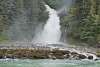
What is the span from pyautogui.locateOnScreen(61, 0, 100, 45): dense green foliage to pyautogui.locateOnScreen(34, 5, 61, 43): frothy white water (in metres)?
2.78

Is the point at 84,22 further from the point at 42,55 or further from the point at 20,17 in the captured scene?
the point at 42,55

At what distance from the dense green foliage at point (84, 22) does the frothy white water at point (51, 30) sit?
278 centimetres

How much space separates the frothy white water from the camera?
61547mm

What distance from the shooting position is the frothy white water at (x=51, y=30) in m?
61.5

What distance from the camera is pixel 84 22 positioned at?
54.5 m

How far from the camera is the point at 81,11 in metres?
56.3

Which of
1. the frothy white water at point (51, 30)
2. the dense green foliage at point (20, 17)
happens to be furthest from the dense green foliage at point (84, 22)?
the dense green foliage at point (20, 17)

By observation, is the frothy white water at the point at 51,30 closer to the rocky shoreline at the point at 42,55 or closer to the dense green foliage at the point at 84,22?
the dense green foliage at the point at 84,22

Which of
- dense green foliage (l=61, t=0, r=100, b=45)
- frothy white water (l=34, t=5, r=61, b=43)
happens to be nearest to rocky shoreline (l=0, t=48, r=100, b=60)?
dense green foliage (l=61, t=0, r=100, b=45)

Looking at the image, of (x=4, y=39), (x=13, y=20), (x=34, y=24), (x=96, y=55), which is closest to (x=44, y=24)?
(x=34, y=24)

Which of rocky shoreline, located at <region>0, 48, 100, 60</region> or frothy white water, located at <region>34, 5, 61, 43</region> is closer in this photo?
rocky shoreline, located at <region>0, 48, 100, 60</region>

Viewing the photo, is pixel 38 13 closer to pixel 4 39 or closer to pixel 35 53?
pixel 4 39

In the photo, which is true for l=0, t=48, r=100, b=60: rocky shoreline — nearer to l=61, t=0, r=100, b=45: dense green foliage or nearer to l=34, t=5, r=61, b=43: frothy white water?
l=61, t=0, r=100, b=45: dense green foliage

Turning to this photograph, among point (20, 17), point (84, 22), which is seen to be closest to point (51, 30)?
point (20, 17)
